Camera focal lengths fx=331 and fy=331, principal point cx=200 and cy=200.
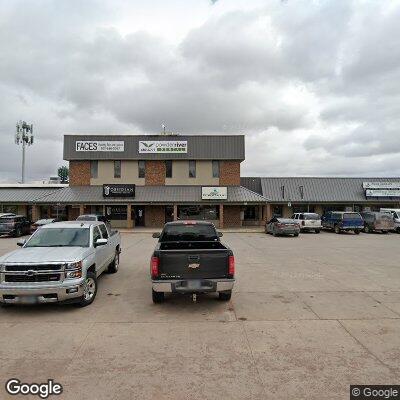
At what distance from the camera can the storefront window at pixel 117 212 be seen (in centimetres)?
3259

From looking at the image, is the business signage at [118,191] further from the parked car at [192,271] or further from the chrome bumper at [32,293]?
the parked car at [192,271]

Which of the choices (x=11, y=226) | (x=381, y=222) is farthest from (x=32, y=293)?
Result: (x=381, y=222)

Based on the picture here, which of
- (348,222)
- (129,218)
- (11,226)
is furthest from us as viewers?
(129,218)

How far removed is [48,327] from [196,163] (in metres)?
28.0

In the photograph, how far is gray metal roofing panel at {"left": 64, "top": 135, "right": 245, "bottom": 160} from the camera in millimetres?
32594

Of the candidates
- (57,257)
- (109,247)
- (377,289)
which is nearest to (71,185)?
(109,247)

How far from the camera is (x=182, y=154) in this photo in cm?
3272

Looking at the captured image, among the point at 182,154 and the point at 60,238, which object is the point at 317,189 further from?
the point at 60,238

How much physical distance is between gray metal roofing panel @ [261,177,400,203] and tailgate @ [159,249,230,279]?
26340mm

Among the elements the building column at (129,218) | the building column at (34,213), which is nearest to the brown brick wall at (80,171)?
the building column at (34,213)

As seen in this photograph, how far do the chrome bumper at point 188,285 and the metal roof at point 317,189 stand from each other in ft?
86.8

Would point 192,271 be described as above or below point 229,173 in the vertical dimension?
below

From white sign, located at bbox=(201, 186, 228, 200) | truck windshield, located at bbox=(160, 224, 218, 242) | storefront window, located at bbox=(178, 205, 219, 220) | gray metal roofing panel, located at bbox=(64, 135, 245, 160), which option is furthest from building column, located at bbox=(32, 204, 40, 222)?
truck windshield, located at bbox=(160, 224, 218, 242)

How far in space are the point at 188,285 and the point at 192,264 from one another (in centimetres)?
42
